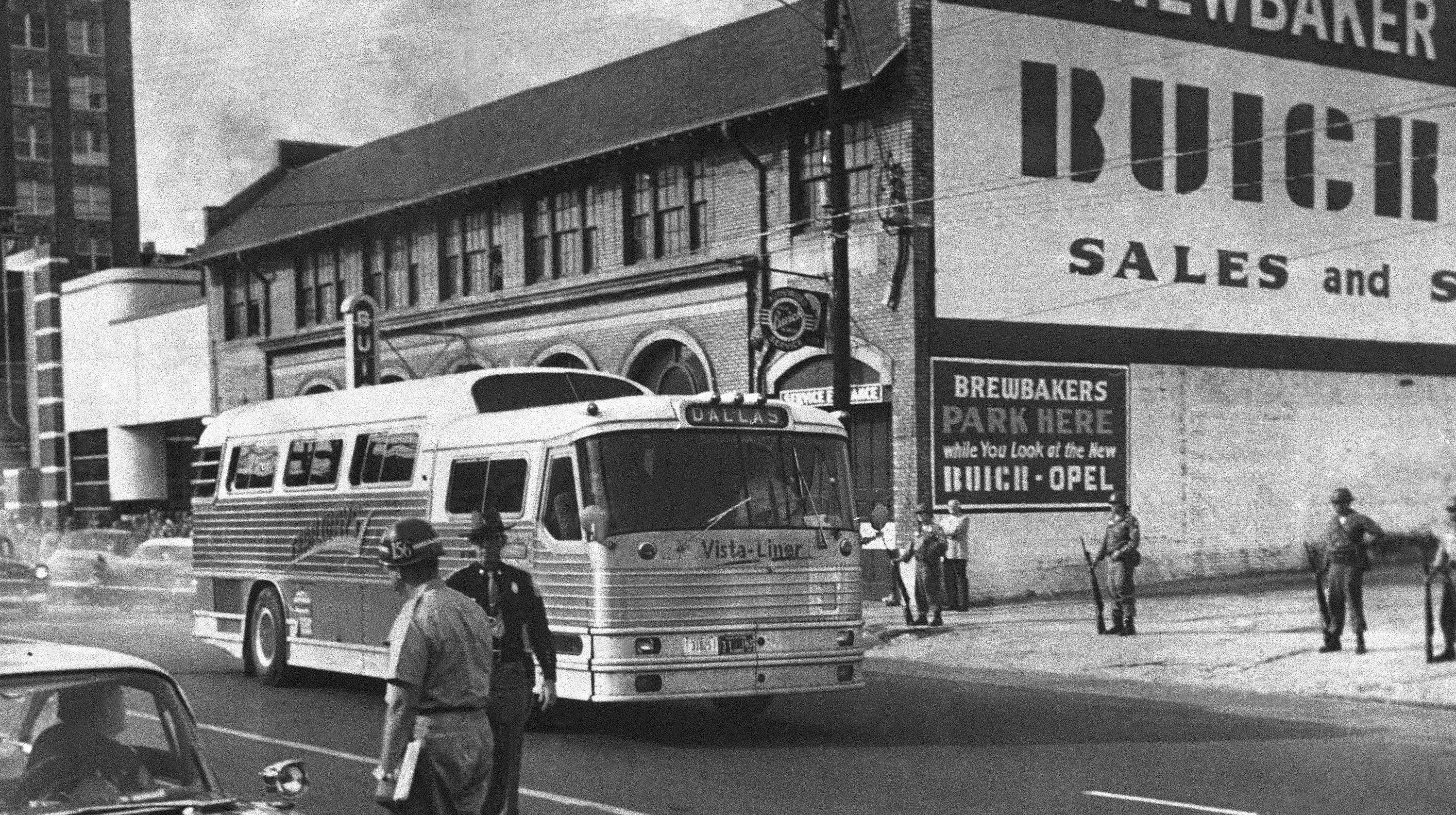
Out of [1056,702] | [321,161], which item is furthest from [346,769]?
[321,161]

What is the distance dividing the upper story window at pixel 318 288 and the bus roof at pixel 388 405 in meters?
22.9

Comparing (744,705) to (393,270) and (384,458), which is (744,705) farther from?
(393,270)

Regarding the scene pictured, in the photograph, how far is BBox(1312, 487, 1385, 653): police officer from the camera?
18094mm

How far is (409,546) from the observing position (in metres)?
6.65

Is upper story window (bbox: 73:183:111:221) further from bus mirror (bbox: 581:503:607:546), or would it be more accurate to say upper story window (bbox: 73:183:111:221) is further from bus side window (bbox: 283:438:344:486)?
bus mirror (bbox: 581:503:607:546)

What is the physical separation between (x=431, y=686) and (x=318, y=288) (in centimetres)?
3789

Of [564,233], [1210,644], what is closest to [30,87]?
[564,233]

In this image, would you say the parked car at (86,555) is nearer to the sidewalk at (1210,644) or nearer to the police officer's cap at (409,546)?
the sidewalk at (1210,644)

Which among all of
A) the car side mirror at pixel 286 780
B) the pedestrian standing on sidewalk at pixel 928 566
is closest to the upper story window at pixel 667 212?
the pedestrian standing on sidewalk at pixel 928 566

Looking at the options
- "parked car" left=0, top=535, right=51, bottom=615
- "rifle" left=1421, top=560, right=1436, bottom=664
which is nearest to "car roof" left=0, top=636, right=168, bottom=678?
"rifle" left=1421, top=560, right=1436, bottom=664

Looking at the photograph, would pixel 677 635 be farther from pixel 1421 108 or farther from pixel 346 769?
pixel 1421 108

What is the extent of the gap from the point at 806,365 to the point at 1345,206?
10909mm

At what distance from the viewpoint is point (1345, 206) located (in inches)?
1281

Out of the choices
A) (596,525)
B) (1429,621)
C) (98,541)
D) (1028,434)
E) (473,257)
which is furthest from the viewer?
(473,257)
